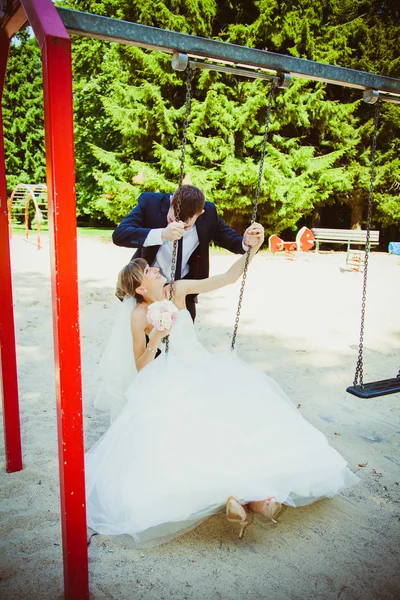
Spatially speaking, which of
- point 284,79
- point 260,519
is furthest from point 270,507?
point 284,79

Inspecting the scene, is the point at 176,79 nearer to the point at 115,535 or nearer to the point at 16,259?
the point at 16,259

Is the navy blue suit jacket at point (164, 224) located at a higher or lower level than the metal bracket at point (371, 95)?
lower

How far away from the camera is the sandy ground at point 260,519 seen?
194 cm

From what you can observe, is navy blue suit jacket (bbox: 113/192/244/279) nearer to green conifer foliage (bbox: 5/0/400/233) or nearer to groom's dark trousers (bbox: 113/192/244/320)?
groom's dark trousers (bbox: 113/192/244/320)

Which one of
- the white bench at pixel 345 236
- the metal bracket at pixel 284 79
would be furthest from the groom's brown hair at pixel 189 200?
the white bench at pixel 345 236

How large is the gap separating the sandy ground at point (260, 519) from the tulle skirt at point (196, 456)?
0.55 feet

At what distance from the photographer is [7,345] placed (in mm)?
2547

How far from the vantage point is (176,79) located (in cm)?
1419

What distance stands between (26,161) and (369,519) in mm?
22515

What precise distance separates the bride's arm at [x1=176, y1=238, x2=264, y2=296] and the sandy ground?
123 centimetres

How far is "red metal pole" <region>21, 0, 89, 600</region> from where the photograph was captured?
4.91 ft

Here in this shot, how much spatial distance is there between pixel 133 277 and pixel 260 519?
1.63 meters

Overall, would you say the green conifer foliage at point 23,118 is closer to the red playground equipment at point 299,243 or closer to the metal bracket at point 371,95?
the red playground equipment at point 299,243

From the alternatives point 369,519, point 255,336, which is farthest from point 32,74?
point 369,519
